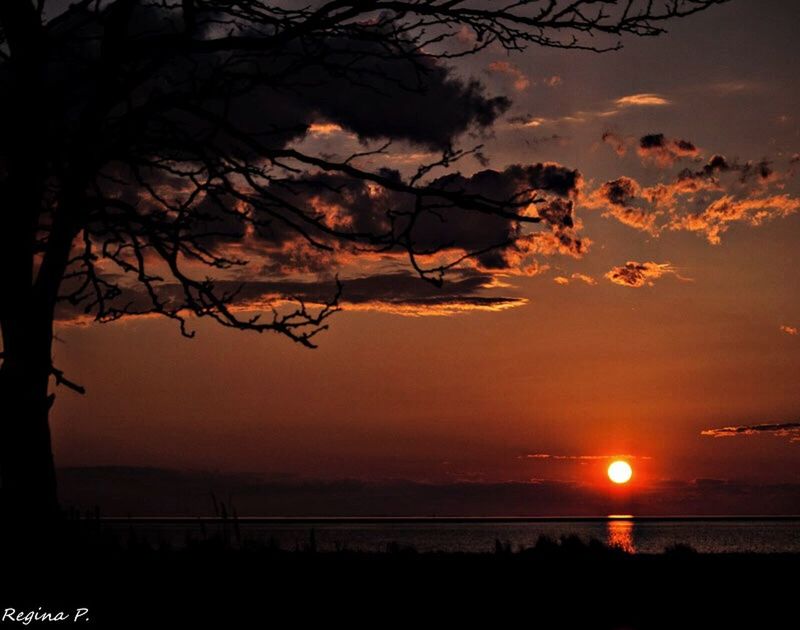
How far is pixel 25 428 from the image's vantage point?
1030 cm

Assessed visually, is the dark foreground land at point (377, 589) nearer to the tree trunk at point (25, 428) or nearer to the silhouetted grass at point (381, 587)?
the silhouetted grass at point (381, 587)

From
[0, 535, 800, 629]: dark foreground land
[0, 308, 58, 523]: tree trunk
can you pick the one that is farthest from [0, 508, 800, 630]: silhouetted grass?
[0, 308, 58, 523]: tree trunk

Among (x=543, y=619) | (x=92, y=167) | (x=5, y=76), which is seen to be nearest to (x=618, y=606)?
(x=543, y=619)

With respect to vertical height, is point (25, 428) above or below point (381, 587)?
above

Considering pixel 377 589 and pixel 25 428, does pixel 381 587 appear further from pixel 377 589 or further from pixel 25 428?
pixel 25 428

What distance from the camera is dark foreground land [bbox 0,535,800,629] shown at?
30.9ft

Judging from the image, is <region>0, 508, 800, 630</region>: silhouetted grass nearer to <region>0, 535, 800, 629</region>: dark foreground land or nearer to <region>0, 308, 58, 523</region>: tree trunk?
<region>0, 535, 800, 629</region>: dark foreground land

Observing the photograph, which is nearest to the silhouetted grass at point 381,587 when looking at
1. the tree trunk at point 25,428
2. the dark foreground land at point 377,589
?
the dark foreground land at point 377,589

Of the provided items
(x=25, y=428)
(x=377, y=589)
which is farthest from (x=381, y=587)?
(x=25, y=428)

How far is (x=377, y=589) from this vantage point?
10320 mm

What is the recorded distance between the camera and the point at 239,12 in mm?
11719

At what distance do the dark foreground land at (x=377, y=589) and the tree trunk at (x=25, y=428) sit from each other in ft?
1.30

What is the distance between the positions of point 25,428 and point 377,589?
3.79 metres

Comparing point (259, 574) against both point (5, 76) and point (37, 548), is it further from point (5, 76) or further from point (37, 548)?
point (5, 76)
